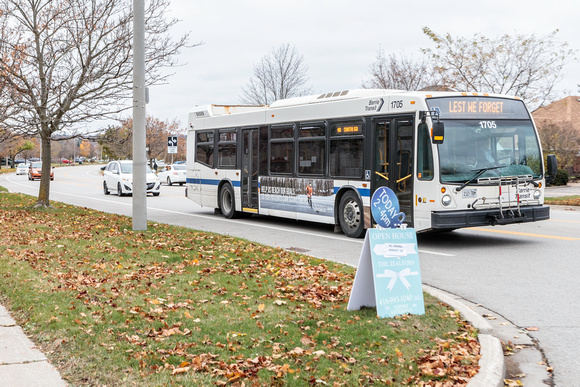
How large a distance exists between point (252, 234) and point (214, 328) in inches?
329

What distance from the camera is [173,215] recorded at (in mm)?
19062

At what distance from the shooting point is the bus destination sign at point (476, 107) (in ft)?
37.9

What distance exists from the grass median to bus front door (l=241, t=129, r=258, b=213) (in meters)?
6.40

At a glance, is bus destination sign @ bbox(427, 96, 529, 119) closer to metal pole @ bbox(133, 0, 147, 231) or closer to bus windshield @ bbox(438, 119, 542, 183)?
bus windshield @ bbox(438, 119, 542, 183)

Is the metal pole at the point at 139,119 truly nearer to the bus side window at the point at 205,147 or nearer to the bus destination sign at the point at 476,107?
the bus side window at the point at 205,147

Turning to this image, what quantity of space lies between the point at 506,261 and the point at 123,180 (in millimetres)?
22409

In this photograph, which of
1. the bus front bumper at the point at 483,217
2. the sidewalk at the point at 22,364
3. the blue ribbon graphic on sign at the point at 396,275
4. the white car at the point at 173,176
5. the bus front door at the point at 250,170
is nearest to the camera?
the sidewalk at the point at 22,364

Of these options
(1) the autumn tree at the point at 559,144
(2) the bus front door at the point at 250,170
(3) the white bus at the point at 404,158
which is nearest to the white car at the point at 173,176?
(1) the autumn tree at the point at 559,144

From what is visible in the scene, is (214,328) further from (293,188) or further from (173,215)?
(173,215)

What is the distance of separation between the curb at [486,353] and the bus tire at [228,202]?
11362 millimetres

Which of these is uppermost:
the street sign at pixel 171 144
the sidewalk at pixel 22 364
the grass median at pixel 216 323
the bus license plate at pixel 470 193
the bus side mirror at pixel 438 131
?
the street sign at pixel 171 144

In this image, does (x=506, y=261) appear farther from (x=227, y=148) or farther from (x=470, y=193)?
(x=227, y=148)

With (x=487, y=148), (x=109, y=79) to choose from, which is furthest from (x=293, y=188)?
(x=109, y=79)

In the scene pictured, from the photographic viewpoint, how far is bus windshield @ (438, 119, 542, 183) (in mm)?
11312
